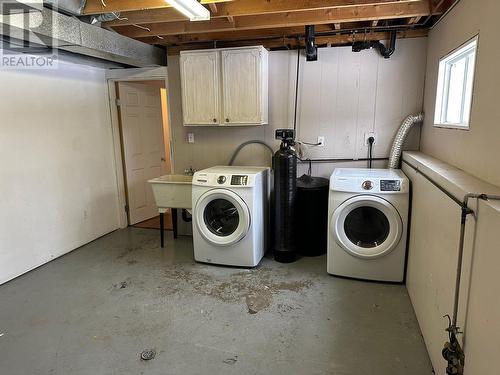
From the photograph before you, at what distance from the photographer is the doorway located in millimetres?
4738

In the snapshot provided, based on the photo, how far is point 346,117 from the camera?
386cm

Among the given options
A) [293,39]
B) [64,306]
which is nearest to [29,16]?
[64,306]

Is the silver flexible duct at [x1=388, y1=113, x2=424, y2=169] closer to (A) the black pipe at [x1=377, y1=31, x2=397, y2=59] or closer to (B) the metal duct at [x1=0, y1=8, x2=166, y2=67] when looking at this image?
(A) the black pipe at [x1=377, y1=31, x2=397, y2=59]

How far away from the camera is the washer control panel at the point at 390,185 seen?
3008 millimetres

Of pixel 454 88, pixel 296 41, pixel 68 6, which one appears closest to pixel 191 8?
pixel 68 6

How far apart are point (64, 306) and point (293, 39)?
11.3ft

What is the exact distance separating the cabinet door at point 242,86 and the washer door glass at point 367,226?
1.36 metres

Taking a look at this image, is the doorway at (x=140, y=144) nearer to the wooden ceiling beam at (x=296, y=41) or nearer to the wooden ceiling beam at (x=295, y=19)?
the wooden ceiling beam at (x=296, y=41)

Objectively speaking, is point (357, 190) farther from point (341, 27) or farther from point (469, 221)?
point (341, 27)

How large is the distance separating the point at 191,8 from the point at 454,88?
2249mm

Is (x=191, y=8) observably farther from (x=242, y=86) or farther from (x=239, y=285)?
(x=239, y=285)

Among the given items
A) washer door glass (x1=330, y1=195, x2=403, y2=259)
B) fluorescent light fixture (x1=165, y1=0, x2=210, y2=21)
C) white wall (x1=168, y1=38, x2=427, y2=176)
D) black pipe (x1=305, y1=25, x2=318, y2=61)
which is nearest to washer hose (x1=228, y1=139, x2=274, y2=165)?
white wall (x1=168, y1=38, x2=427, y2=176)

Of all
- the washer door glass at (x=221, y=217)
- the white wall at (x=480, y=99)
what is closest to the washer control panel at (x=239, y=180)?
the washer door glass at (x=221, y=217)

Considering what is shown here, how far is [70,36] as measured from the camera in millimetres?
2736
